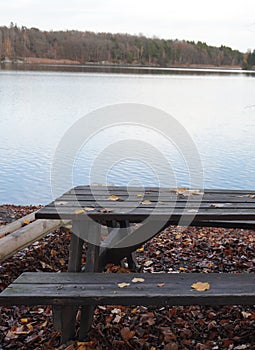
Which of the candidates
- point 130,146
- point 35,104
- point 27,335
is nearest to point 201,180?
point 130,146

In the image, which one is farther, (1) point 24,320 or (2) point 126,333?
(1) point 24,320

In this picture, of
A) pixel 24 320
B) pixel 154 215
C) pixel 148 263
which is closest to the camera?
pixel 154 215

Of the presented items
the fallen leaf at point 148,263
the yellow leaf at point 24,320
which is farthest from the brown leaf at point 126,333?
the fallen leaf at point 148,263

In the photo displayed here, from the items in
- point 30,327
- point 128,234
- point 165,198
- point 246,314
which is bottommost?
point 30,327

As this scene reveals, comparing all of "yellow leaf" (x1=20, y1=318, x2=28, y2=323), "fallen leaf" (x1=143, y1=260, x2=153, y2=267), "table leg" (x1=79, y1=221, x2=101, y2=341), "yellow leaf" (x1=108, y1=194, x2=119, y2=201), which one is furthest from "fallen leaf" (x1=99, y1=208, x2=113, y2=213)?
"fallen leaf" (x1=143, y1=260, x2=153, y2=267)

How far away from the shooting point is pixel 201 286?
276 centimetres

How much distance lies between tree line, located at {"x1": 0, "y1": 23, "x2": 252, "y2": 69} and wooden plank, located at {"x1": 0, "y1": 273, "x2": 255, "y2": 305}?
107664mm

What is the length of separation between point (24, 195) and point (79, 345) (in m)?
7.86

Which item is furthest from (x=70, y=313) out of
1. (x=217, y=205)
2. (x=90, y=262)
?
(x=217, y=205)

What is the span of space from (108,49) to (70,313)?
110 metres

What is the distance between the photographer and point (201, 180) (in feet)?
38.9

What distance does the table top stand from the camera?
9.60 feet

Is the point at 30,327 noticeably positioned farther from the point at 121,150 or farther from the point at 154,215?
the point at 121,150

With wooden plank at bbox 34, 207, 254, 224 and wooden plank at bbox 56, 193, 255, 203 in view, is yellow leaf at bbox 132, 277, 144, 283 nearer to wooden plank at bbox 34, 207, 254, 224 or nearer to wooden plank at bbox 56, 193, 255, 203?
wooden plank at bbox 34, 207, 254, 224
